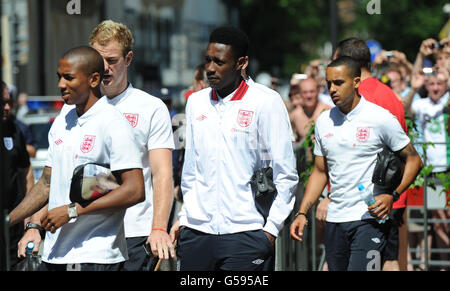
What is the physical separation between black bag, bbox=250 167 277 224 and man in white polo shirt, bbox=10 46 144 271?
0.79 meters

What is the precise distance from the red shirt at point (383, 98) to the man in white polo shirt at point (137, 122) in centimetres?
180

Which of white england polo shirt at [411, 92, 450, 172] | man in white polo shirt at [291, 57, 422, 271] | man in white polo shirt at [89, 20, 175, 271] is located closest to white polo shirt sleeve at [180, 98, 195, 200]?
man in white polo shirt at [89, 20, 175, 271]

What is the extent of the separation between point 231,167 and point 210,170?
121mm

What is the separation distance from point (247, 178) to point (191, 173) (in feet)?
1.09

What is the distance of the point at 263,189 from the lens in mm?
4926

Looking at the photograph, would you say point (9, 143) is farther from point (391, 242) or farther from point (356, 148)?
point (391, 242)

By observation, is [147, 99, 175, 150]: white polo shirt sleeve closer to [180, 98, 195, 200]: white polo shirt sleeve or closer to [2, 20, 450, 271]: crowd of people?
[2, 20, 450, 271]: crowd of people

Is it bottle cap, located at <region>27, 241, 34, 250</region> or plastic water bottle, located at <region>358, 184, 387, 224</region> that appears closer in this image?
bottle cap, located at <region>27, 241, 34, 250</region>

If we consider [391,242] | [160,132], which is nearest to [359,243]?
[391,242]

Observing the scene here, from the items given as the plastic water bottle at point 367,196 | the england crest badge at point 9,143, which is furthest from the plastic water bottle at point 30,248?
the england crest badge at point 9,143

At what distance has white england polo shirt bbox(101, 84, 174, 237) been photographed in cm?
538

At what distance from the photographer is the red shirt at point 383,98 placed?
258 inches

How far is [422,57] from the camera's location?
31.8 ft

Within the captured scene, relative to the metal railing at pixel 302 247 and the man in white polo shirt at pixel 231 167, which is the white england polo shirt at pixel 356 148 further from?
the metal railing at pixel 302 247
